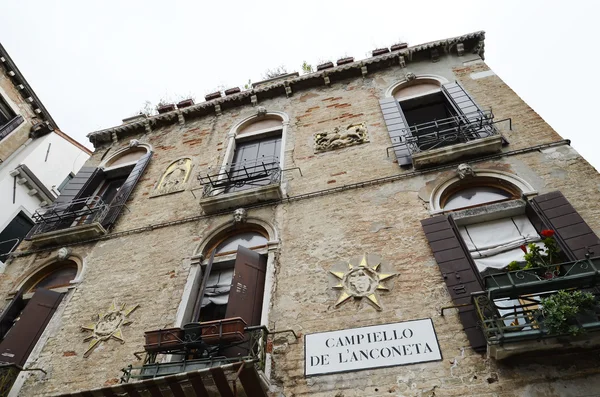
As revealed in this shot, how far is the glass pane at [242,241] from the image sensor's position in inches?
288

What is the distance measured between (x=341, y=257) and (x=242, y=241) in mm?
2127

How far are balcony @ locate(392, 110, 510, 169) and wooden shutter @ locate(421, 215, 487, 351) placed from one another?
57.9 inches

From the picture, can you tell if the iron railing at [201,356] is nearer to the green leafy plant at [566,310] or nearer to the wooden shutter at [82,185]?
the green leafy plant at [566,310]

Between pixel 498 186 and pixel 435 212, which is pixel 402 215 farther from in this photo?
pixel 498 186

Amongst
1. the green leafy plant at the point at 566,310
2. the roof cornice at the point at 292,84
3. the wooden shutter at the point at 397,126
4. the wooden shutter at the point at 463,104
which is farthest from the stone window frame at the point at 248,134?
the green leafy plant at the point at 566,310


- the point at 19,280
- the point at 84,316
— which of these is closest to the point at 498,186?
the point at 84,316

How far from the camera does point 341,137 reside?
874 centimetres

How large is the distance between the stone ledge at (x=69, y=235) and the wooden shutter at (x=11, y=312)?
129cm

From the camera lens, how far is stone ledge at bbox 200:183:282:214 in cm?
762

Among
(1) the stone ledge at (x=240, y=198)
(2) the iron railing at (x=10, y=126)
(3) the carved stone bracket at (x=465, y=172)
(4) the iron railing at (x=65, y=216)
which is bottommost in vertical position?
(3) the carved stone bracket at (x=465, y=172)

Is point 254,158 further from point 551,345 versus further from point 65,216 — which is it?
point 551,345

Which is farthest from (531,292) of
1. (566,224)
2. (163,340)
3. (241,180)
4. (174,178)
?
(174,178)

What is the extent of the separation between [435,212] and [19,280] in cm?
796

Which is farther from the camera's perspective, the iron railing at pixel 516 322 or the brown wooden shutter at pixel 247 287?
the brown wooden shutter at pixel 247 287
